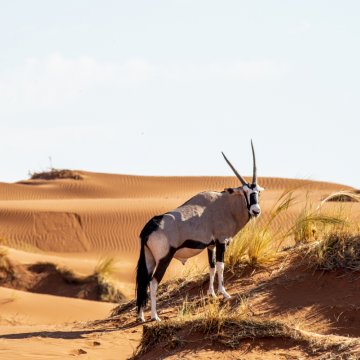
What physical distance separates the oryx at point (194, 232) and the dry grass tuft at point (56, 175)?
1496 inches

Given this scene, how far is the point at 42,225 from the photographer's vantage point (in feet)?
115

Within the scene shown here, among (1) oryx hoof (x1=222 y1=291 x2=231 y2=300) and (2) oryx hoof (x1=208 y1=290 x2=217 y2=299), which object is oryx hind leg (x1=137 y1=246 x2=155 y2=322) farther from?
(1) oryx hoof (x1=222 y1=291 x2=231 y2=300)

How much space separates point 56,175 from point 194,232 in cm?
3885

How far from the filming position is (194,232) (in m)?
11.7

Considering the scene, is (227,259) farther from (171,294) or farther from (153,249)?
(153,249)

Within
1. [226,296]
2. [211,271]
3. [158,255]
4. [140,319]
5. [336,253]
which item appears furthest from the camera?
[336,253]

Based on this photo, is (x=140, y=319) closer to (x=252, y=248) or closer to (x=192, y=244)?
(x=192, y=244)

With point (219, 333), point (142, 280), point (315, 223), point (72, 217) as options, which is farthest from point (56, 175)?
point (219, 333)

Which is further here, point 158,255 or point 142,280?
point 142,280

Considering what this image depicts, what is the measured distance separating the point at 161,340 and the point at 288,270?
3002 mm

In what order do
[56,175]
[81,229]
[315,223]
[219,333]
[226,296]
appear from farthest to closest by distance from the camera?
[56,175], [81,229], [315,223], [226,296], [219,333]

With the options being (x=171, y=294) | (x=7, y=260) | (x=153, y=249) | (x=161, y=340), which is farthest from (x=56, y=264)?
(x=161, y=340)

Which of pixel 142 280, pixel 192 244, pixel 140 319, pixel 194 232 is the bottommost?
pixel 140 319

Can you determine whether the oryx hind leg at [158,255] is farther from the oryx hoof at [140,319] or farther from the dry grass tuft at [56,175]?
the dry grass tuft at [56,175]
